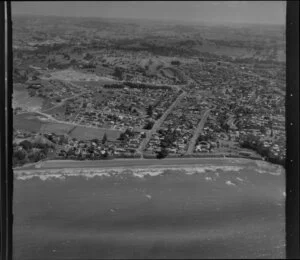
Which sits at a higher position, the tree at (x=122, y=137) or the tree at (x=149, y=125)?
the tree at (x=149, y=125)

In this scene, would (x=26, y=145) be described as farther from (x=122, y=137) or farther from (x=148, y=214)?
(x=148, y=214)

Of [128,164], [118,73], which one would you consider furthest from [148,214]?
[118,73]

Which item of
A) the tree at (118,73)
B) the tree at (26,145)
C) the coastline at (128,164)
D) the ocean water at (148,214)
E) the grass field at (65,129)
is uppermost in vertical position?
the tree at (118,73)

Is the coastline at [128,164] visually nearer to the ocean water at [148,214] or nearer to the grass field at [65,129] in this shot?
the ocean water at [148,214]

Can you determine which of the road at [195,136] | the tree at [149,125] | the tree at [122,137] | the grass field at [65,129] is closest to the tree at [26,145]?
the grass field at [65,129]

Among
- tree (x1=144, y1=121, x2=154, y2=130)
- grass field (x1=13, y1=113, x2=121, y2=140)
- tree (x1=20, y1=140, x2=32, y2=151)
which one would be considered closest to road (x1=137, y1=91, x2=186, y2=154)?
tree (x1=144, y1=121, x2=154, y2=130)

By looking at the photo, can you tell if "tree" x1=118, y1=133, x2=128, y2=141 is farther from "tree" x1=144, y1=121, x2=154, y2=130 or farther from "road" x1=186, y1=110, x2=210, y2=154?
"road" x1=186, y1=110, x2=210, y2=154

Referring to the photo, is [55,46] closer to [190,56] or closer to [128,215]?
[190,56]

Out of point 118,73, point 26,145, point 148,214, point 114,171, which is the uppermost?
point 118,73

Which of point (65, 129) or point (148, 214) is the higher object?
point (65, 129)
